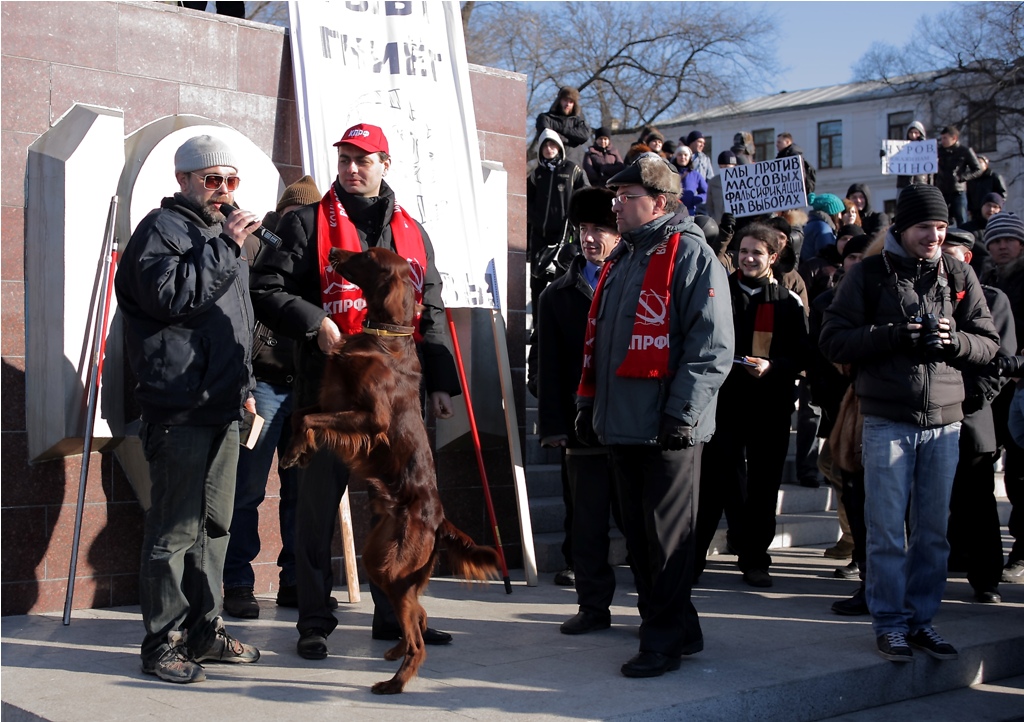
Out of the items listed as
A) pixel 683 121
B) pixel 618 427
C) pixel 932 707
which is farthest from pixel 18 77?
pixel 683 121

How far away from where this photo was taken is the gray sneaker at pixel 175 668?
4.66 m

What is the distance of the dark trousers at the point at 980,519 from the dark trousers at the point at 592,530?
7.59ft

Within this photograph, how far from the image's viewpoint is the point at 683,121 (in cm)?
5606

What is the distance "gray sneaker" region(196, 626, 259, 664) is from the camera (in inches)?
195

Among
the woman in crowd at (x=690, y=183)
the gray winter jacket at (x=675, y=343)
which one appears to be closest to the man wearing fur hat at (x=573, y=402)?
the gray winter jacket at (x=675, y=343)

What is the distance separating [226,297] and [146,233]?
42cm

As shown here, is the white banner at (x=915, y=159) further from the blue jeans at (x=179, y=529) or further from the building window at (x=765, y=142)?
the building window at (x=765, y=142)

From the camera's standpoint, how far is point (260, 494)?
623 centimetres

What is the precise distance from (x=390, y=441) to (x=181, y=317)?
3.26 feet

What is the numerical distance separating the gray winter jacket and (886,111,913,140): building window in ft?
178

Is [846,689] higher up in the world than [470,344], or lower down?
lower down

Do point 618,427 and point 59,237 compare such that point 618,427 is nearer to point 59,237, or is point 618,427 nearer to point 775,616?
point 775,616

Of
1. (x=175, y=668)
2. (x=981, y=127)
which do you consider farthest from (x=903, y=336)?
(x=981, y=127)

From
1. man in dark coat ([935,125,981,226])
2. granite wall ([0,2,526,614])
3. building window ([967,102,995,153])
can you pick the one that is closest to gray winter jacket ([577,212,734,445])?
granite wall ([0,2,526,614])
